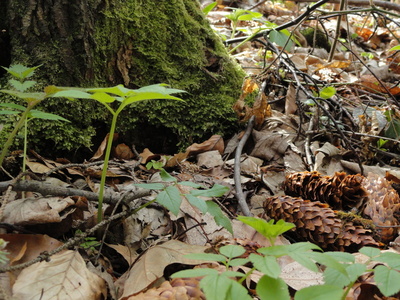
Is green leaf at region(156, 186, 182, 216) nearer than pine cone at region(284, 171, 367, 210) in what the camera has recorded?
Yes

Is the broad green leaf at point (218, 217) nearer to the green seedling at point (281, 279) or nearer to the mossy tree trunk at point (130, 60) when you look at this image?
the green seedling at point (281, 279)

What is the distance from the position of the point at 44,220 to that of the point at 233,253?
2.47ft

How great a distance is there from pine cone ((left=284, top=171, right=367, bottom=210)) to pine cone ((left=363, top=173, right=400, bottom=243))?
0.05m

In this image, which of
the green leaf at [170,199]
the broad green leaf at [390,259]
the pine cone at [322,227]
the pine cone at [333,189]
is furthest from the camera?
the pine cone at [333,189]

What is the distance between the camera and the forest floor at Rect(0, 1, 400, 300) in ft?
3.31

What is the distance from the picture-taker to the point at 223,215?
1336 millimetres

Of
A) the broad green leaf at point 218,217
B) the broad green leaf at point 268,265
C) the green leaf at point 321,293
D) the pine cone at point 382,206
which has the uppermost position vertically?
the broad green leaf at point 268,265

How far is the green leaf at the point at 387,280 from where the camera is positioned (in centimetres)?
85

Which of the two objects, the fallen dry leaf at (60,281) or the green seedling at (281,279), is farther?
the fallen dry leaf at (60,281)

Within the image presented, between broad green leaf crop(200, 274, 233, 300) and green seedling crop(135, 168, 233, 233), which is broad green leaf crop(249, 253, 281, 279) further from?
green seedling crop(135, 168, 233, 233)

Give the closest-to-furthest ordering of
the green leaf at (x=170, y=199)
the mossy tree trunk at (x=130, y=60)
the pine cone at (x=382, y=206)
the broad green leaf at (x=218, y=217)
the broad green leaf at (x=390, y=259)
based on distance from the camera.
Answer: the broad green leaf at (x=390, y=259), the green leaf at (x=170, y=199), the broad green leaf at (x=218, y=217), the pine cone at (x=382, y=206), the mossy tree trunk at (x=130, y=60)

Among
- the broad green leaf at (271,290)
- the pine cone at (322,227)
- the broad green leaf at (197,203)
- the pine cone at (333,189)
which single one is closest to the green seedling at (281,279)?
the broad green leaf at (271,290)

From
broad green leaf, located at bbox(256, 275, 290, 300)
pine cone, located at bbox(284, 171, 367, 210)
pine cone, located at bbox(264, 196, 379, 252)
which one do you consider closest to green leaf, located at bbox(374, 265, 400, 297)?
broad green leaf, located at bbox(256, 275, 290, 300)

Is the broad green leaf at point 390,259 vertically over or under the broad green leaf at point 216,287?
under
